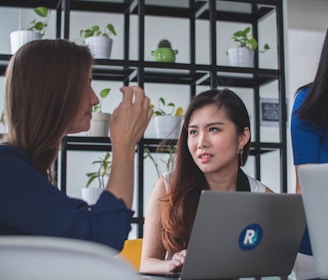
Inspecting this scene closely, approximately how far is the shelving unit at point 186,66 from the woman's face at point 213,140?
0.96m

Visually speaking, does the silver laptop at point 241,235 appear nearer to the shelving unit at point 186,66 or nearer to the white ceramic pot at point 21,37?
the shelving unit at point 186,66

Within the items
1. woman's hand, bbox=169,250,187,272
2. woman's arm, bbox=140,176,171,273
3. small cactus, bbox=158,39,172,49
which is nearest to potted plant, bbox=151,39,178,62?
small cactus, bbox=158,39,172,49

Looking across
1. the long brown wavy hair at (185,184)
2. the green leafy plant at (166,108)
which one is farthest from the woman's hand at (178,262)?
the green leafy plant at (166,108)

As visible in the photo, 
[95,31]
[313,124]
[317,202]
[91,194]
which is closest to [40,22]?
[95,31]

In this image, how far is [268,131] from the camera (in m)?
3.89

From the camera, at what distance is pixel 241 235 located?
4.31 feet

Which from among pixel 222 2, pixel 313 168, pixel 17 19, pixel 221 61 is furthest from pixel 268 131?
pixel 313 168

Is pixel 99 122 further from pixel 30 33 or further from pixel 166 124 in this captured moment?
pixel 30 33

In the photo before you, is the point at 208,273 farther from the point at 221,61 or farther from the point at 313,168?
the point at 221,61

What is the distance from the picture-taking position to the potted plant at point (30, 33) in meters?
3.16

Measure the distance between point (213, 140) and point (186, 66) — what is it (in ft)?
4.04

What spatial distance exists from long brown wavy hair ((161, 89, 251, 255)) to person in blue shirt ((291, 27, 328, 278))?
507mm

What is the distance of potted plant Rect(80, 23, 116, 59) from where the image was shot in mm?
3297

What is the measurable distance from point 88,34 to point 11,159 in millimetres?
2325
